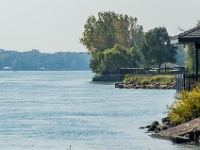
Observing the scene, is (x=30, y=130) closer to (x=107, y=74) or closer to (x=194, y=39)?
(x=194, y=39)

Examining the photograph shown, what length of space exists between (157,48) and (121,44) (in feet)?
95.2

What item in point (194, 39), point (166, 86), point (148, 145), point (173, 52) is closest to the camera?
point (148, 145)

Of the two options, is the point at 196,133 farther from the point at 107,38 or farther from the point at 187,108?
the point at 107,38

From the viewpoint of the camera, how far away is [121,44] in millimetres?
178125

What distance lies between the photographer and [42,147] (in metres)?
38.0

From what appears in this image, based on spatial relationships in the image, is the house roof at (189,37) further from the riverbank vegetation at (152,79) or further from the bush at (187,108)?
the riverbank vegetation at (152,79)

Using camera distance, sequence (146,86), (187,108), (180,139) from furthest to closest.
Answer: (146,86), (187,108), (180,139)

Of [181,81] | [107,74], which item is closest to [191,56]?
[107,74]

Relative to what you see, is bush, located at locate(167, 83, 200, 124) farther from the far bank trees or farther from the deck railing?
the far bank trees

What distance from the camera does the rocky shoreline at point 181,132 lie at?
36969 millimetres

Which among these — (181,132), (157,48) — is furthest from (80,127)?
(157,48)

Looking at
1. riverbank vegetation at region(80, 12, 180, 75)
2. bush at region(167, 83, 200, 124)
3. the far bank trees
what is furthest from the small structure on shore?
the far bank trees

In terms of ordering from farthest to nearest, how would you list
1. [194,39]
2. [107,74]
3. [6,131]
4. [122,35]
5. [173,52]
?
[122,35] → [107,74] → [173,52] → [6,131] → [194,39]

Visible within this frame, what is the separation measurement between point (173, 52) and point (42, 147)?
373ft
